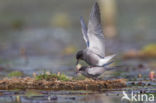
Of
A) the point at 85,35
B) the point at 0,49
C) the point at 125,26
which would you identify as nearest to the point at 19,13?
the point at 125,26

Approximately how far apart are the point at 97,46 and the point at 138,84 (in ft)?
4.17

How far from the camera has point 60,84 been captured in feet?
35.6

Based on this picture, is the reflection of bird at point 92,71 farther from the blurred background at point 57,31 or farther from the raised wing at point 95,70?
the blurred background at point 57,31

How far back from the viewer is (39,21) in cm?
3606

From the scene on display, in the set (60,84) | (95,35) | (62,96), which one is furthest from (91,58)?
(62,96)

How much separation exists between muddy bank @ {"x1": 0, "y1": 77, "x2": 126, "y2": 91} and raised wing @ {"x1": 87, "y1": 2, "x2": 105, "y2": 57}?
1103 mm

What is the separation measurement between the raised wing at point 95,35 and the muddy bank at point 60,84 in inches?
43.4

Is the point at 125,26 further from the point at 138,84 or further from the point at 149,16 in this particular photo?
the point at 138,84

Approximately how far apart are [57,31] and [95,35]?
18829 millimetres

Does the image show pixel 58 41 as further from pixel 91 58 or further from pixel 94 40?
pixel 91 58

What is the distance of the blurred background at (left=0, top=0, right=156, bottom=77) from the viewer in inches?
778

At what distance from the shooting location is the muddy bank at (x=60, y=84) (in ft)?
35.3

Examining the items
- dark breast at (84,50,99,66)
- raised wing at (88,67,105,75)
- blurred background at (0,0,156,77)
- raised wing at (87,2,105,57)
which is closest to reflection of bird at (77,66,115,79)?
raised wing at (88,67,105,75)

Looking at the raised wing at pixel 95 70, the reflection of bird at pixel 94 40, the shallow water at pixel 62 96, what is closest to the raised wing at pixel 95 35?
the reflection of bird at pixel 94 40
